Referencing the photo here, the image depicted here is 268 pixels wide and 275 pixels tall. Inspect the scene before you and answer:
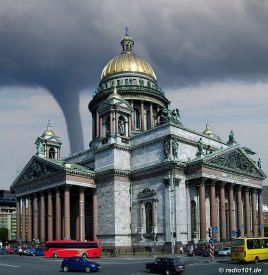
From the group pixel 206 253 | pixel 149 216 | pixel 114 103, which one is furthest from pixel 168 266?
pixel 114 103

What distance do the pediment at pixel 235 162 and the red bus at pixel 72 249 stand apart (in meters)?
20.9

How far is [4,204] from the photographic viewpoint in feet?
644

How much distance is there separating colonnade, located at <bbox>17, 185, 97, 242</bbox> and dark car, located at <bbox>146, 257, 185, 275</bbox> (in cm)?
3892

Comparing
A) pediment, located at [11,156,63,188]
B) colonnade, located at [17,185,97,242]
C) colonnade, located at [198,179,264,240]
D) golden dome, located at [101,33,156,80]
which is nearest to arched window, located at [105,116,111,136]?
colonnade, located at [17,185,97,242]

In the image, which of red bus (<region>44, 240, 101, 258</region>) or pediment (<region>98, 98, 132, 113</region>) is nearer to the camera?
red bus (<region>44, 240, 101, 258</region>)

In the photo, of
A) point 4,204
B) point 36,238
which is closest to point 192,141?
point 36,238

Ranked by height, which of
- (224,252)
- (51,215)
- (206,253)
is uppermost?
(51,215)

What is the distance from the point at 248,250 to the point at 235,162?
3450 centimetres

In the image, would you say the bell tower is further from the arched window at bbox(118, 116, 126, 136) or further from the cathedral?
the arched window at bbox(118, 116, 126, 136)

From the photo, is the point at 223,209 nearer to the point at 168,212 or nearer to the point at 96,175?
the point at 168,212

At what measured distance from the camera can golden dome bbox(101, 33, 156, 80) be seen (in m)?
102

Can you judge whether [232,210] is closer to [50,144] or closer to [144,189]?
[144,189]

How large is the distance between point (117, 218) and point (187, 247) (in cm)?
1302

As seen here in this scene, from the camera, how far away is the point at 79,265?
137 feet
